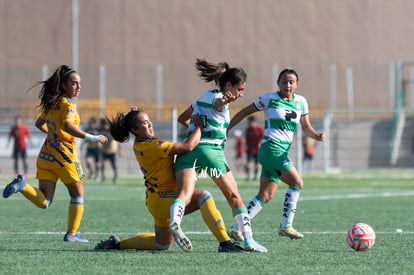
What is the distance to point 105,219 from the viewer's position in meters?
14.5

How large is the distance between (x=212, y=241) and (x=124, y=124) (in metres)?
1.99

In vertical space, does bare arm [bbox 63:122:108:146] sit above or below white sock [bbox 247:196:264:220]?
above

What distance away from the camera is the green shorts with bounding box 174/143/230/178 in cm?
979

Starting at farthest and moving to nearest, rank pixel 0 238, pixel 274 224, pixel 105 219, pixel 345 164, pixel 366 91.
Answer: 1. pixel 366 91
2. pixel 345 164
3. pixel 105 219
4. pixel 274 224
5. pixel 0 238

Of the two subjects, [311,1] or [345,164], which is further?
[311,1]

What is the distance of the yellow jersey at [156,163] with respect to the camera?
31.5ft

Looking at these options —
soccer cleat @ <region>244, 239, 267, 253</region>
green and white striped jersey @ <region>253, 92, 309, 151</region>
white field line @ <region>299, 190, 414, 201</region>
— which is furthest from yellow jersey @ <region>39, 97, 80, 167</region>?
white field line @ <region>299, 190, 414, 201</region>

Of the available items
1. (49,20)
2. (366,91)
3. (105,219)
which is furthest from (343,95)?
(105,219)

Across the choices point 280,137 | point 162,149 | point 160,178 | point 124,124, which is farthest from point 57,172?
point 280,137

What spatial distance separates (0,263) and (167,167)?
6.15 ft

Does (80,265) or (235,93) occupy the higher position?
(235,93)

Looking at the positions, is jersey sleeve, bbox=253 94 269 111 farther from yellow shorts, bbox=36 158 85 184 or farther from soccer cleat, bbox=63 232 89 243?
soccer cleat, bbox=63 232 89 243

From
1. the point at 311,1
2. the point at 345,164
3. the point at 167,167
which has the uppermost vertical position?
the point at 311,1

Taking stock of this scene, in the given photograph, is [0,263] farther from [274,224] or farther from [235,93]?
[274,224]
